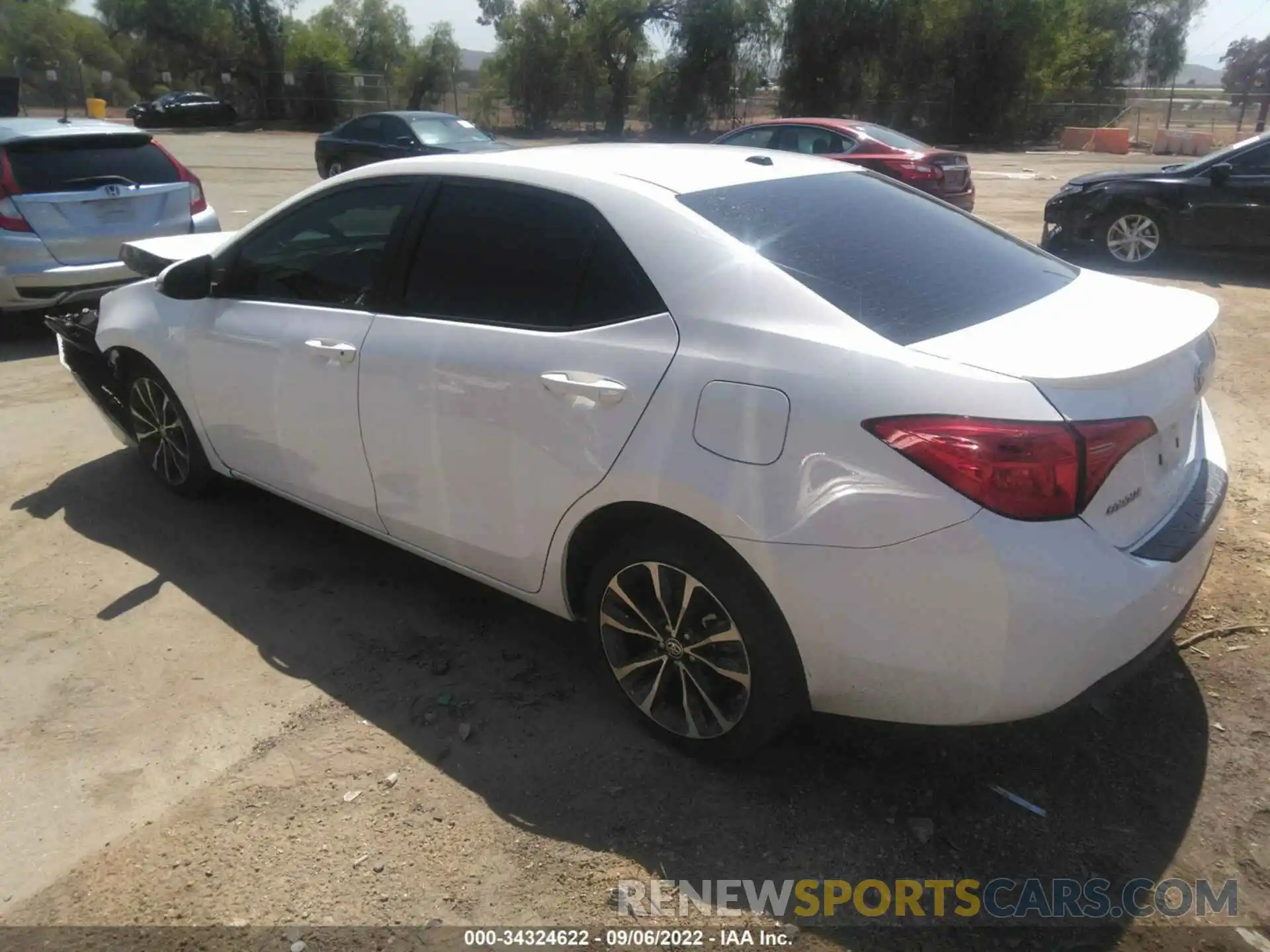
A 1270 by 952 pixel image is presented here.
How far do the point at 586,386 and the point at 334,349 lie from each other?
1.21 meters

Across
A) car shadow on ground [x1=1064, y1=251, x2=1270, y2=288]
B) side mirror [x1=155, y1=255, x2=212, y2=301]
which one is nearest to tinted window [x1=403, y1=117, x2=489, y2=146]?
car shadow on ground [x1=1064, y1=251, x2=1270, y2=288]

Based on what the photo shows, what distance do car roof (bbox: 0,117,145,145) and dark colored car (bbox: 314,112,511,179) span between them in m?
7.75

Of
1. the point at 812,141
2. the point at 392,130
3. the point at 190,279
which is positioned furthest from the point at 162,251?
the point at 392,130

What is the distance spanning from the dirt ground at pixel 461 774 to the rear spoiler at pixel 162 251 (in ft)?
5.82

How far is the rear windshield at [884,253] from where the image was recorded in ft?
9.02

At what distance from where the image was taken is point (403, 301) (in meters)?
3.52

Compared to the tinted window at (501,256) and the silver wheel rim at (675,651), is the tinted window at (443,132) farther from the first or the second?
the silver wheel rim at (675,651)

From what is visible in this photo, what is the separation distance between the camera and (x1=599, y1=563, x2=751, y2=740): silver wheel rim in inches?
111

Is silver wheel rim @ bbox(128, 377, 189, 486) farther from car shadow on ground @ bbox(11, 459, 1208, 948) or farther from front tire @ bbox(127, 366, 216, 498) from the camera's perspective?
car shadow on ground @ bbox(11, 459, 1208, 948)

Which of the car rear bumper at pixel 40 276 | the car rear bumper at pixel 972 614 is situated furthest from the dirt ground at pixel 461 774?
the car rear bumper at pixel 40 276

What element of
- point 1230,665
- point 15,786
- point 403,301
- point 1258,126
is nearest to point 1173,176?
point 1230,665

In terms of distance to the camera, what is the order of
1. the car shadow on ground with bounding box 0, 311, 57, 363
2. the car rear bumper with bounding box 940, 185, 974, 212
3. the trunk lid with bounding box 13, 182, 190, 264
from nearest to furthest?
the trunk lid with bounding box 13, 182, 190, 264, the car shadow on ground with bounding box 0, 311, 57, 363, the car rear bumper with bounding box 940, 185, 974, 212

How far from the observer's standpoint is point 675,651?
9.67ft

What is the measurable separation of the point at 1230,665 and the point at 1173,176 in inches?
335
